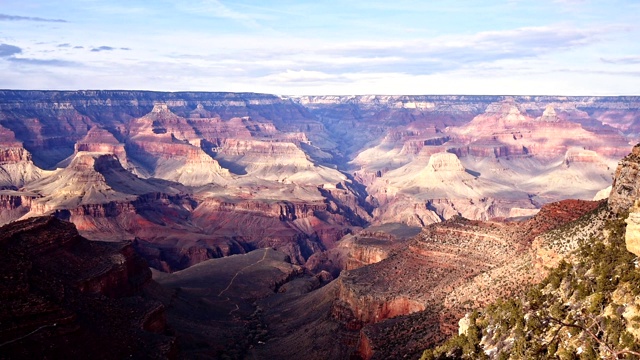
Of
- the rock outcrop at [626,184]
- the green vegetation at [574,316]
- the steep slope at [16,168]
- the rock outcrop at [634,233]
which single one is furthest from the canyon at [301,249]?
the rock outcrop at [634,233]

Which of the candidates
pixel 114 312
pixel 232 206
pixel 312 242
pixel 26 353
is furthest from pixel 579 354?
pixel 232 206

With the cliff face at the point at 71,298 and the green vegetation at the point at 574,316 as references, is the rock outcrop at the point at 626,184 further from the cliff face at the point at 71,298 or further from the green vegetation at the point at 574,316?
the cliff face at the point at 71,298

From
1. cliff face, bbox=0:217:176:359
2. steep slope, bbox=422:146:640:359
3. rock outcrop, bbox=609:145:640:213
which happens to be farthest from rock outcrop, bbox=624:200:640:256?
cliff face, bbox=0:217:176:359

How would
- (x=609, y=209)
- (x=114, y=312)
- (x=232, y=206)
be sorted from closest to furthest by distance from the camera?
(x=609, y=209)
(x=114, y=312)
(x=232, y=206)

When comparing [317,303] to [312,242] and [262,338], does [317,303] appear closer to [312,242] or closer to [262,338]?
[262,338]

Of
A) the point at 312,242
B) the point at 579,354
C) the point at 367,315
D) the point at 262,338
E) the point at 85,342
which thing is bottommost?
the point at 312,242

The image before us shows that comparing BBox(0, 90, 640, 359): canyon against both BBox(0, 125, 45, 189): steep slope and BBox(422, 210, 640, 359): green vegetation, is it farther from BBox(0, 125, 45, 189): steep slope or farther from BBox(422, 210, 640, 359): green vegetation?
BBox(422, 210, 640, 359): green vegetation
